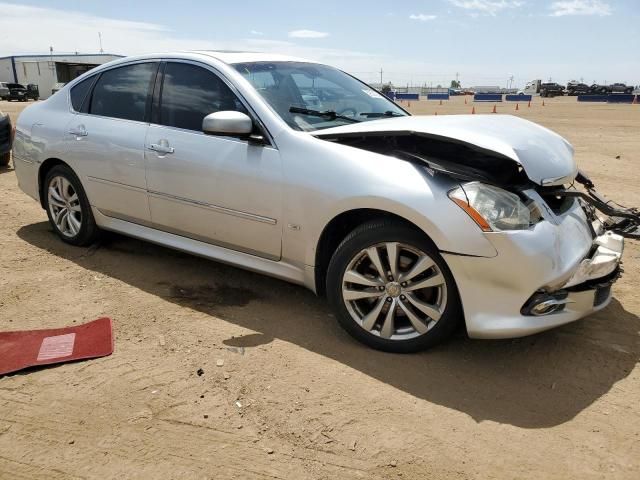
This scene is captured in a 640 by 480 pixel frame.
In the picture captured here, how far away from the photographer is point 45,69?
48656mm

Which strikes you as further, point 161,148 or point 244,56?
point 244,56

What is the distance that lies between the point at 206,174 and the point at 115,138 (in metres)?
1.09

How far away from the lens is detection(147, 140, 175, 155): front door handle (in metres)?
3.90

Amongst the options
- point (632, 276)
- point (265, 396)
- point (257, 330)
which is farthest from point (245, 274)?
point (632, 276)

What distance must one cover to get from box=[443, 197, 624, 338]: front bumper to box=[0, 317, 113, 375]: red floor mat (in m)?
2.09

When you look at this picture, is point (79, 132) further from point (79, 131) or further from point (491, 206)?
point (491, 206)

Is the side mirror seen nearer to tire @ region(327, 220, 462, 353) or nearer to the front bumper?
tire @ region(327, 220, 462, 353)

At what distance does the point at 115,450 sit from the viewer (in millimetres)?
2373

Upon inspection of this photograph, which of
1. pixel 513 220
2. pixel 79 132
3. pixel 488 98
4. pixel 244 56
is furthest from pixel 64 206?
pixel 488 98

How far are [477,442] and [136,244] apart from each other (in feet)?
12.4

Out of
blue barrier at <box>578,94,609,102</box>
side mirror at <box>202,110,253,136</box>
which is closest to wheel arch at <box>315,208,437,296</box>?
side mirror at <box>202,110,253,136</box>

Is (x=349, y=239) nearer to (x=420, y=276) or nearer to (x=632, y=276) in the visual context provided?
(x=420, y=276)

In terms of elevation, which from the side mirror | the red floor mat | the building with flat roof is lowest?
the red floor mat

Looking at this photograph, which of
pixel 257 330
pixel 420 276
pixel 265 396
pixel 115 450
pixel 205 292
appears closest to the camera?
pixel 115 450
